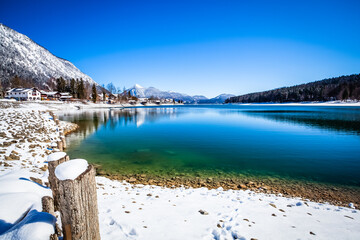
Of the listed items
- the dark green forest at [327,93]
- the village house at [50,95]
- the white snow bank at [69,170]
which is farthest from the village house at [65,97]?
the dark green forest at [327,93]

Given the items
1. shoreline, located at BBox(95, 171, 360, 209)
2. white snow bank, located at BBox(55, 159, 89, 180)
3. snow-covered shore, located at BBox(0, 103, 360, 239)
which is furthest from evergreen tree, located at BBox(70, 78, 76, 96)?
white snow bank, located at BBox(55, 159, 89, 180)

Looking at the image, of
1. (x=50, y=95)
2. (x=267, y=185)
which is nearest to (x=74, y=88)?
(x=50, y=95)

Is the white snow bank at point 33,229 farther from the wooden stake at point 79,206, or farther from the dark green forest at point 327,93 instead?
the dark green forest at point 327,93

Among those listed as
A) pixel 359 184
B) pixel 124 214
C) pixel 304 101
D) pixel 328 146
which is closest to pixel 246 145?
pixel 328 146

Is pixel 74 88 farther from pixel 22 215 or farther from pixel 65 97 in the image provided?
pixel 22 215

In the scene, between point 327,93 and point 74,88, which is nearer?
point 74,88

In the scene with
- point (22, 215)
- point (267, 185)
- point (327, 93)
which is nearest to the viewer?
point (22, 215)

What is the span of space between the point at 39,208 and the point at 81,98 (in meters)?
125

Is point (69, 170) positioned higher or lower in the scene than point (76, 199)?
higher

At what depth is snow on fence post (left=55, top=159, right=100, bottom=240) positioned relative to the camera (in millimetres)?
2178

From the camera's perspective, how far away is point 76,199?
7.37ft

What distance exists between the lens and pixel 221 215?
209 inches

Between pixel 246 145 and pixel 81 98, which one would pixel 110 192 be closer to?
pixel 246 145

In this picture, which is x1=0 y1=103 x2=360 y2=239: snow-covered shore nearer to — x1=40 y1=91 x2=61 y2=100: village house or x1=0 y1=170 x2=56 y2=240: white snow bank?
x1=0 y1=170 x2=56 y2=240: white snow bank
